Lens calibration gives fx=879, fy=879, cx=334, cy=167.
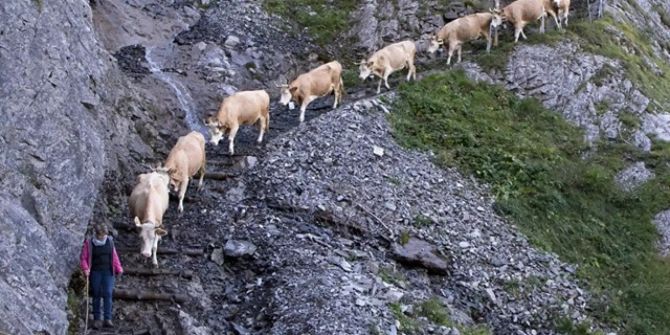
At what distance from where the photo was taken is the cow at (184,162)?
1778 cm

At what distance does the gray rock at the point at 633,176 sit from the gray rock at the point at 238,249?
10.4 metres

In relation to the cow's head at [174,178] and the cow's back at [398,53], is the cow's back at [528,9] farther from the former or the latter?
the cow's head at [174,178]

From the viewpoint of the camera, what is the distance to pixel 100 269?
1393cm

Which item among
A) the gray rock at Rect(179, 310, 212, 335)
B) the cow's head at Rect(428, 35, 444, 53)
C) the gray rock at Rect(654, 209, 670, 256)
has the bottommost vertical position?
the gray rock at Rect(654, 209, 670, 256)

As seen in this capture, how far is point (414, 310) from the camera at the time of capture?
15.6 metres

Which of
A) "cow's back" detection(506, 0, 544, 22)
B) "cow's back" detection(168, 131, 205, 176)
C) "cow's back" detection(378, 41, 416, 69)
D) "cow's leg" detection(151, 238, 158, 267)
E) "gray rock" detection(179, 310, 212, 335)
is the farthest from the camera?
"cow's back" detection(506, 0, 544, 22)

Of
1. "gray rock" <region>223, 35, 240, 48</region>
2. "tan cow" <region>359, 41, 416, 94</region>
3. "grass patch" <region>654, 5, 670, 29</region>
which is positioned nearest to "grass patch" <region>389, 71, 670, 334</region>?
"tan cow" <region>359, 41, 416, 94</region>

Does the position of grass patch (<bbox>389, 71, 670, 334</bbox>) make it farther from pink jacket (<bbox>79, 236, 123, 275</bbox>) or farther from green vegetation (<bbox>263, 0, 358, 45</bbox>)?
pink jacket (<bbox>79, 236, 123, 275</bbox>)

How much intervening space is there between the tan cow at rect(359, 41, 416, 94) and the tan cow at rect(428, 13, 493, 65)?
4.98ft

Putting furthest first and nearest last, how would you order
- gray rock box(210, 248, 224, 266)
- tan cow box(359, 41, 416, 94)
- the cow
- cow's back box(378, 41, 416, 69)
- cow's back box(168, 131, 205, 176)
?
cow's back box(378, 41, 416, 69), tan cow box(359, 41, 416, 94), cow's back box(168, 131, 205, 176), the cow, gray rock box(210, 248, 224, 266)

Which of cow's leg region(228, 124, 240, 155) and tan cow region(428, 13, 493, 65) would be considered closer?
cow's leg region(228, 124, 240, 155)

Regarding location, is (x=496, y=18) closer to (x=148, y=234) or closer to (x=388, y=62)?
(x=388, y=62)

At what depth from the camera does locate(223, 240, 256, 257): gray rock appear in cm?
1667

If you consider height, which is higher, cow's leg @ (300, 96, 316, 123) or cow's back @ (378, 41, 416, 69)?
cow's back @ (378, 41, 416, 69)
